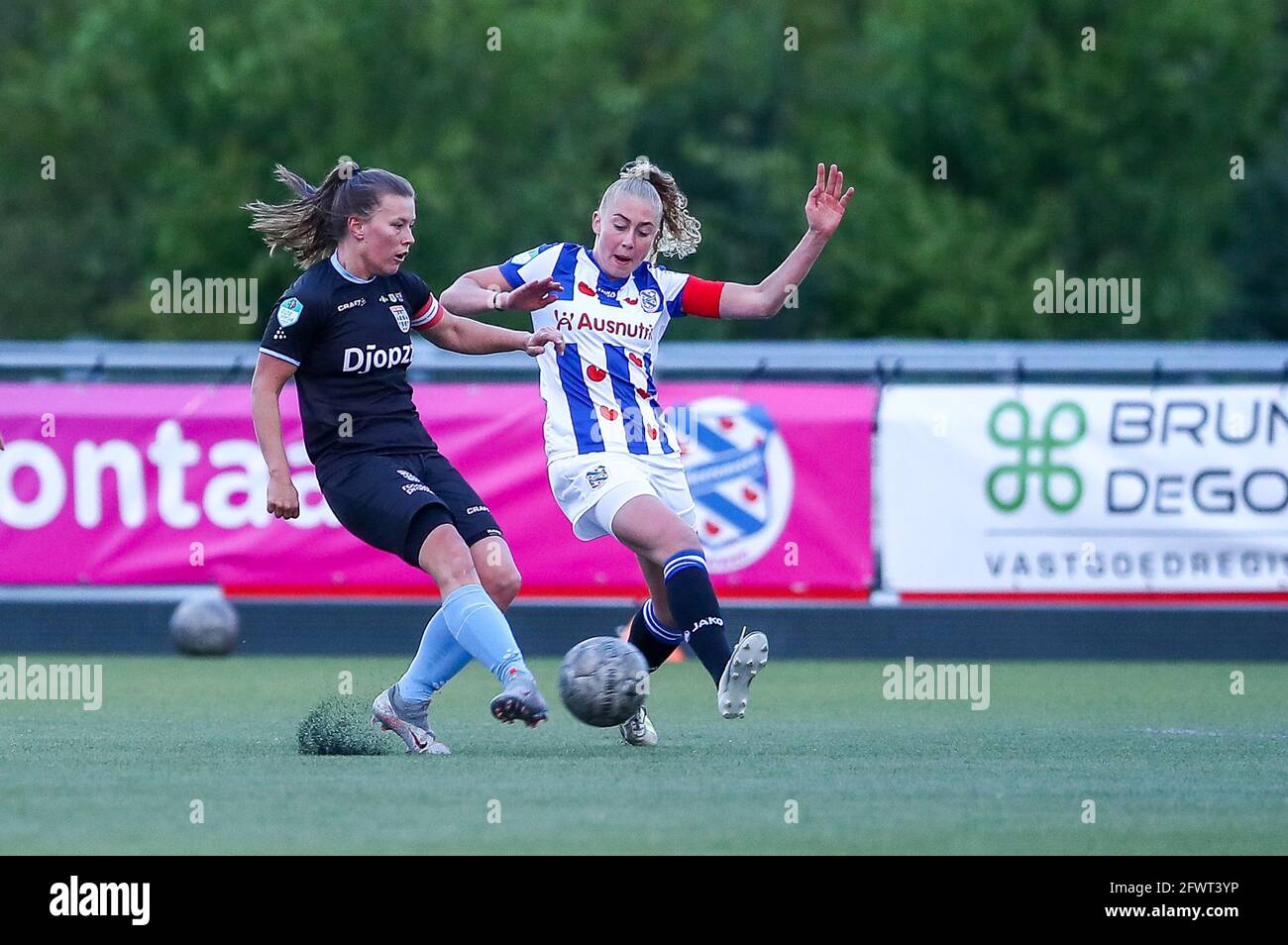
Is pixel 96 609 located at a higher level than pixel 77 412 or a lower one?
lower

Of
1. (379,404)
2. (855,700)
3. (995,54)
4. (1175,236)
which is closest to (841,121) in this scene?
(995,54)

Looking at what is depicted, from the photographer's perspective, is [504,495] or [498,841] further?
[504,495]

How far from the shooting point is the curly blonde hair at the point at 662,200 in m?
8.49

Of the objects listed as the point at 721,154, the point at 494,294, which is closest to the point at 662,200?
the point at 494,294

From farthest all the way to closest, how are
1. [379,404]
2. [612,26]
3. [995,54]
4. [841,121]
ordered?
1. [612,26]
2. [841,121]
3. [995,54]
4. [379,404]

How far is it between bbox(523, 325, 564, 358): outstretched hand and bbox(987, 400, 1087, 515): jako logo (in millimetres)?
6526

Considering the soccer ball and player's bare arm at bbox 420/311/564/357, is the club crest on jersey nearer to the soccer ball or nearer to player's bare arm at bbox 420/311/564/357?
player's bare arm at bbox 420/311/564/357

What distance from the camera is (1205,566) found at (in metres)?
14.0

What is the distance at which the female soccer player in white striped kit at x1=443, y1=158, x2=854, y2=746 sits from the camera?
27.3ft

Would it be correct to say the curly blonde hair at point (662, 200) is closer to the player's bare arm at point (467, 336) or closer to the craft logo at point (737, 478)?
the player's bare arm at point (467, 336)

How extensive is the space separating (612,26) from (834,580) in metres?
32.8

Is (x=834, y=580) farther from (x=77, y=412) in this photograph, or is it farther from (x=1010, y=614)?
(x=77, y=412)

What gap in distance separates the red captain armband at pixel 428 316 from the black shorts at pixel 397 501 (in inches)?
A: 20.5

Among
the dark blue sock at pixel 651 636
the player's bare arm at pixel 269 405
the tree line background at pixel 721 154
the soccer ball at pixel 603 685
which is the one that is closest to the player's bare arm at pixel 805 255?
the dark blue sock at pixel 651 636
